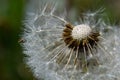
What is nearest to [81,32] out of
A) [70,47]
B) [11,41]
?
[70,47]

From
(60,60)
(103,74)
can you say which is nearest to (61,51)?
(60,60)

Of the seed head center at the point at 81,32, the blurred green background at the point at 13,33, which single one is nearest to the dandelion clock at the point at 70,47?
the seed head center at the point at 81,32

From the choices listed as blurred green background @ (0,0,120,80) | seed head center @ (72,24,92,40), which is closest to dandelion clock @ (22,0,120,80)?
seed head center @ (72,24,92,40)

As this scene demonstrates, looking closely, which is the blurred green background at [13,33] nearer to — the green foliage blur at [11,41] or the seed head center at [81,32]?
the green foliage blur at [11,41]

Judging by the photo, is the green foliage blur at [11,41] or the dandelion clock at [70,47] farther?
the green foliage blur at [11,41]

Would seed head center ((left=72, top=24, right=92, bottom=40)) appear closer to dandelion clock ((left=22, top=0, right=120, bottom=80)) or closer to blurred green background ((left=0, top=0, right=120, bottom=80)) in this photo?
dandelion clock ((left=22, top=0, right=120, bottom=80))

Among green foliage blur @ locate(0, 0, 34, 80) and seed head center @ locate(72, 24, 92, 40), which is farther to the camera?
green foliage blur @ locate(0, 0, 34, 80)
